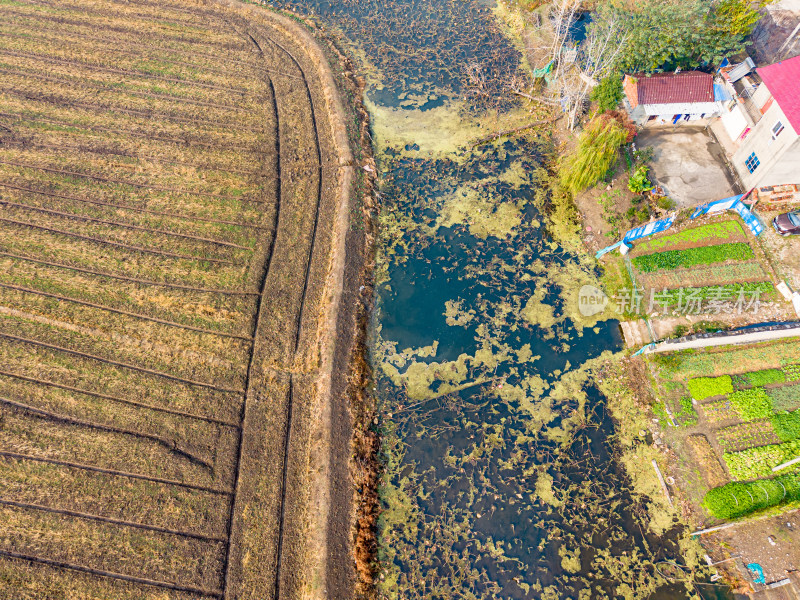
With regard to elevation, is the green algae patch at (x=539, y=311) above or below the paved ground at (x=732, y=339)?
above

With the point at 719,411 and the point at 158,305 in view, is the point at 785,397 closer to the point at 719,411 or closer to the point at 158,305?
the point at 719,411

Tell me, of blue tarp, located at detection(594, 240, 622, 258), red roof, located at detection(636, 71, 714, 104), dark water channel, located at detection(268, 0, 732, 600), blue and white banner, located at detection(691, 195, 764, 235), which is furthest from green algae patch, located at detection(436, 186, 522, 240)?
red roof, located at detection(636, 71, 714, 104)

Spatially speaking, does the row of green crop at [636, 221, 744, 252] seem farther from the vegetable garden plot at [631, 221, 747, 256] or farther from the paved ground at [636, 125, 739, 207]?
the paved ground at [636, 125, 739, 207]

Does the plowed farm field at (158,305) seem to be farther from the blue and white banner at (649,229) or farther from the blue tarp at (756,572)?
the blue tarp at (756,572)

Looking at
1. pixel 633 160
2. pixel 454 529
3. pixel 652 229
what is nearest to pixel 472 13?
pixel 633 160

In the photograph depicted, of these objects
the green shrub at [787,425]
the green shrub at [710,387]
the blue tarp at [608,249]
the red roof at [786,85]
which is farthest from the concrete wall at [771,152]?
the green shrub at [787,425]

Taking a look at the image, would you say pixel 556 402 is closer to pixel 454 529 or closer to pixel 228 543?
pixel 454 529
